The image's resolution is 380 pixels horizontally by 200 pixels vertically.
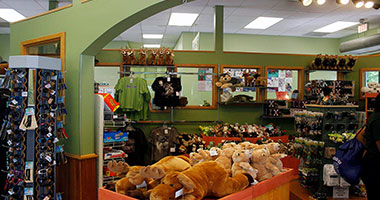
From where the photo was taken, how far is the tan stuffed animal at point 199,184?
6.48ft

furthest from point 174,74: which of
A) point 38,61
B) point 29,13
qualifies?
point 29,13

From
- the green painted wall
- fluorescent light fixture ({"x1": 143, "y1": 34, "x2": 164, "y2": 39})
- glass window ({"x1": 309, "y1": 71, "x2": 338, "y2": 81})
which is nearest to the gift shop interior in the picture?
fluorescent light fixture ({"x1": 143, "y1": 34, "x2": 164, "y2": 39})

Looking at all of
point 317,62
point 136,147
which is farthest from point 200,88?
point 317,62

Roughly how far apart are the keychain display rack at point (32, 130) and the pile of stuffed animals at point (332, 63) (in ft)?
18.7

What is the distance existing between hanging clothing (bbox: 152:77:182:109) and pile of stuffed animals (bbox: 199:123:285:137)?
91 centimetres

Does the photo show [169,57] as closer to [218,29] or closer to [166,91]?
[166,91]

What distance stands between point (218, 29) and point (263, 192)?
15.9 feet

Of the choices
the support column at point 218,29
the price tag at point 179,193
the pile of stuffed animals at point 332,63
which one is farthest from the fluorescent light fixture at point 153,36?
the price tag at point 179,193

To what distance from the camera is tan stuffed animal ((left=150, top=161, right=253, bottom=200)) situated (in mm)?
1975

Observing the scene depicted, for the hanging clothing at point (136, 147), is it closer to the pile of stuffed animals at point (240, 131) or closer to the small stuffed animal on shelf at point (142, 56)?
the pile of stuffed animals at point (240, 131)

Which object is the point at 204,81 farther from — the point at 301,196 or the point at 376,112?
the point at 376,112

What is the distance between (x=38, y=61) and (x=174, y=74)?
337cm

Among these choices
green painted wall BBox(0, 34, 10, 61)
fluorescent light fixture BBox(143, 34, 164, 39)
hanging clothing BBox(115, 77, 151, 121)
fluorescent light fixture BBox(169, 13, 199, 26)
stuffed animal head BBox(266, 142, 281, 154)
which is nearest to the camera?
stuffed animal head BBox(266, 142, 281, 154)

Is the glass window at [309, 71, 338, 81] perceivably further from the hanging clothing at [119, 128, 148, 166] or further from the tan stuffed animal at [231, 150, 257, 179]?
the tan stuffed animal at [231, 150, 257, 179]
